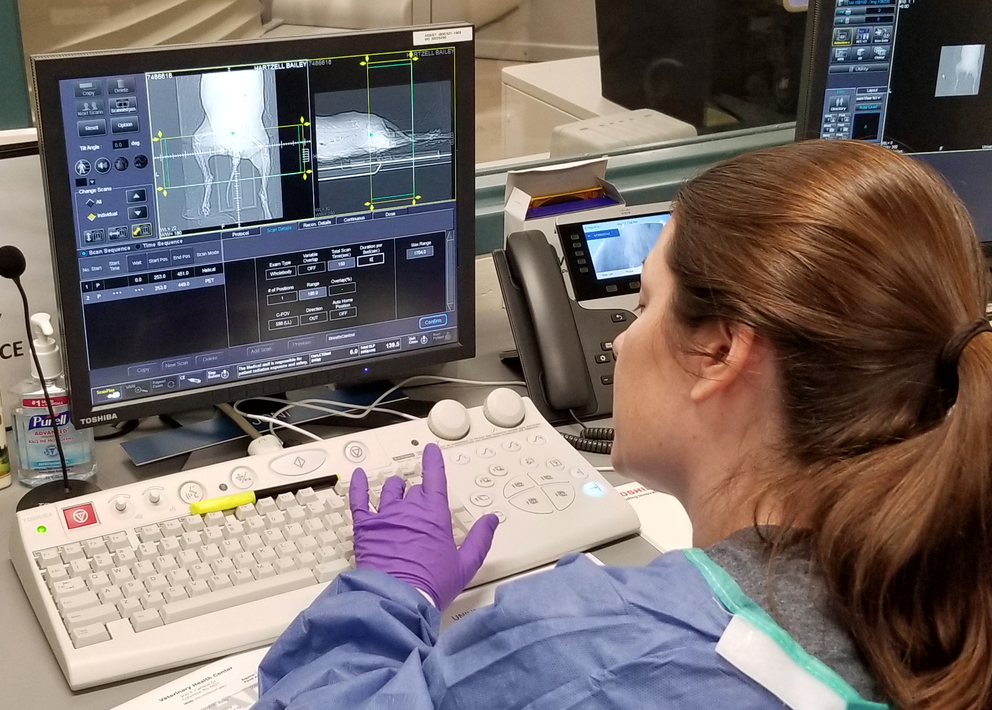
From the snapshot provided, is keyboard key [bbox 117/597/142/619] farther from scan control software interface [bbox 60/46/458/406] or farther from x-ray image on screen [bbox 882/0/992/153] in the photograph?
x-ray image on screen [bbox 882/0/992/153]

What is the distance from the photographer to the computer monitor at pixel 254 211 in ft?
3.54

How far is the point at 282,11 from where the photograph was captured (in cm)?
169

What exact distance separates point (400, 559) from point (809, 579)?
38 centimetres

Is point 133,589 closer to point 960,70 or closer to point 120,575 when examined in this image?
point 120,575

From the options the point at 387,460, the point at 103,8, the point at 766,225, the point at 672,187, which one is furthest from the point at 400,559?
the point at 103,8

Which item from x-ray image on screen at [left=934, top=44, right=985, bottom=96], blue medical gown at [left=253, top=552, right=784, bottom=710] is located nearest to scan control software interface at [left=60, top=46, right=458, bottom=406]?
blue medical gown at [left=253, top=552, right=784, bottom=710]

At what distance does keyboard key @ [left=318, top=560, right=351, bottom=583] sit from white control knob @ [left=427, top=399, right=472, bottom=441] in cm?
23

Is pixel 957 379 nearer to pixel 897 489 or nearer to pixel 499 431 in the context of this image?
pixel 897 489

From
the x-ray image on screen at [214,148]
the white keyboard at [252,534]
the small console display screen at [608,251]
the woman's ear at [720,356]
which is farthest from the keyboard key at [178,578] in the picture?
the small console display screen at [608,251]

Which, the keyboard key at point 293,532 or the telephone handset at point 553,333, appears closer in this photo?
the keyboard key at point 293,532

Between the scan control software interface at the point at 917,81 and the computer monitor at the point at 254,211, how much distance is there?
564 mm

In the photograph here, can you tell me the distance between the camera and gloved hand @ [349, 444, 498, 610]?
95 cm

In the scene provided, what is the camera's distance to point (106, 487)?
1.18 metres

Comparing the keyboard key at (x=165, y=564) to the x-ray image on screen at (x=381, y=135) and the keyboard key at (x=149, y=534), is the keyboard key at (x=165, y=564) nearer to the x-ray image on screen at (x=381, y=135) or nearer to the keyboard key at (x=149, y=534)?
the keyboard key at (x=149, y=534)
